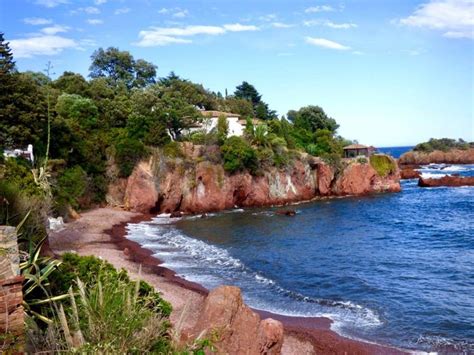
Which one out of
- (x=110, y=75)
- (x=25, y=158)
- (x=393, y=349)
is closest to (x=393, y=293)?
(x=393, y=349)

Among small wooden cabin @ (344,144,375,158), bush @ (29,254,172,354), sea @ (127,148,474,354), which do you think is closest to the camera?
bush @ (29,254,172,354)

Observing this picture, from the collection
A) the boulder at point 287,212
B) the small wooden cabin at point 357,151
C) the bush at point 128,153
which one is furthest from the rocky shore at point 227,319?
the small wooden cabin at point 357,151

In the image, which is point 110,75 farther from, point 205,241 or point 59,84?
point 205,241

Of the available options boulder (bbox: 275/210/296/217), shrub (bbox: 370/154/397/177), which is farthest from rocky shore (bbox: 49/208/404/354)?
shrub (bbox: 370/154/397/177)

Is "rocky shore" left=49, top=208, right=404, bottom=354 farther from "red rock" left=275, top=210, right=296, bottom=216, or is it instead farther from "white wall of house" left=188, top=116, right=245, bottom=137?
"white wall of house" left=188, top=116, right=245, bottom=137

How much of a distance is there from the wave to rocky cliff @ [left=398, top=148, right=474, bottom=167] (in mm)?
98763

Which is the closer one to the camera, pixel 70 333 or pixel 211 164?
pixel 70 333

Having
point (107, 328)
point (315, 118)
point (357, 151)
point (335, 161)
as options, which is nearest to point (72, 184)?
point (335, 161)

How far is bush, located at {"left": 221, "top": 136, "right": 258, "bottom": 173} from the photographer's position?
52.0m

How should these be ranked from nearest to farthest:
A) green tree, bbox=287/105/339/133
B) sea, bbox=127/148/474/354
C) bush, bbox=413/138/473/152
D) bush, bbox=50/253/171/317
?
bush, bbox=50/253/171/317 → sea, bbox=127/148/474/354 → green tree, bbox=287/105/339/133 → bush, bbox=413/138/473/152

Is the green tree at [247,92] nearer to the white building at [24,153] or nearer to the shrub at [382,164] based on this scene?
the shrub at [382,164]

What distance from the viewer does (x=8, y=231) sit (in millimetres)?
7312

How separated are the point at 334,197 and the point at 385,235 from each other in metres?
25.0

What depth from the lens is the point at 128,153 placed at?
49.7m
